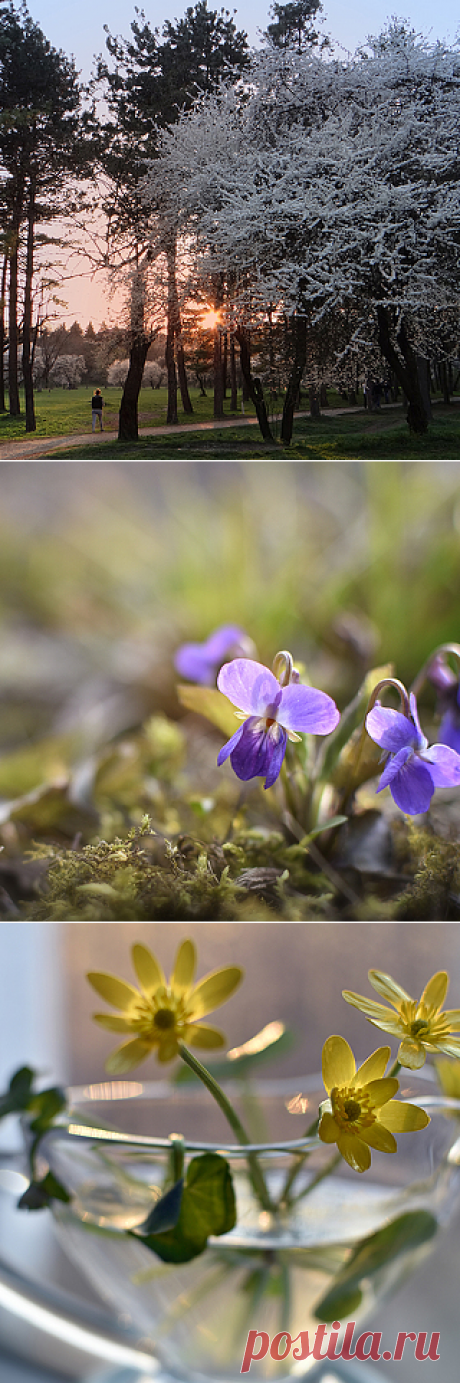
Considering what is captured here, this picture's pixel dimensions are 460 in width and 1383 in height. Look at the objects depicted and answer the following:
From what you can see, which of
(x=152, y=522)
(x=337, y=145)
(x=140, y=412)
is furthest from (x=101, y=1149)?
(x=337, y=145)

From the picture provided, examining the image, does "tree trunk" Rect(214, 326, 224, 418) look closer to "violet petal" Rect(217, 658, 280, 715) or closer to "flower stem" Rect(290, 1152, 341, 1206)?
"violet petal" Rect(217, 658, 280, 715)

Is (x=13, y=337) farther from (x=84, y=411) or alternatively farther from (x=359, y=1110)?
(x=359, y=1110)

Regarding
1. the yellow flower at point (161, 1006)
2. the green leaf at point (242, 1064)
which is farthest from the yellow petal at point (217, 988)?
the green leaf at point (242, 1064)

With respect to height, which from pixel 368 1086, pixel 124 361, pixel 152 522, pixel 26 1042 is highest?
pixel 124 361

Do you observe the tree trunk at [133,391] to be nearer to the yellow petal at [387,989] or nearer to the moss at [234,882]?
the moss at [234,882]

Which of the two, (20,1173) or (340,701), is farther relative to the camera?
(340,701)

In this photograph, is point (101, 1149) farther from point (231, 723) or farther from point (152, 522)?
point (152, 522)

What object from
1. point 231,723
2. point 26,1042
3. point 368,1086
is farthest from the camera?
point 231,723
